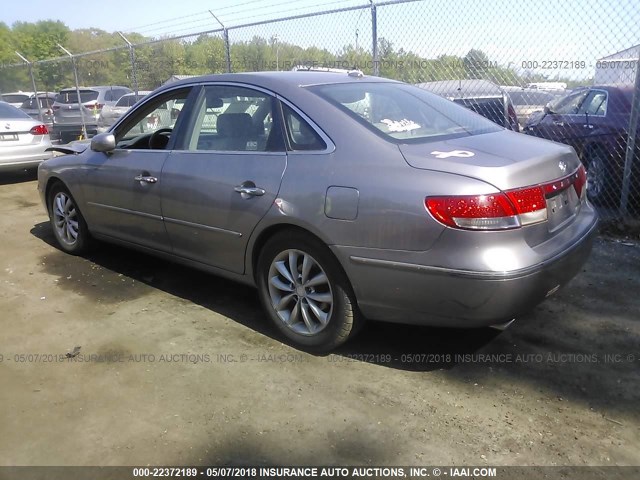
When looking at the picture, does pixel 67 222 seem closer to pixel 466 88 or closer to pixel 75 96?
pixel 466 88

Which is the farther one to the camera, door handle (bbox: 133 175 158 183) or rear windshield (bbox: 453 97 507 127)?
rear windshield (bbox: 453 97 507 127)

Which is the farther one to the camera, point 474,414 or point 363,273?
point 363,273

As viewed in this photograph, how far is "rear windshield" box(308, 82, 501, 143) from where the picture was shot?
10.8ft

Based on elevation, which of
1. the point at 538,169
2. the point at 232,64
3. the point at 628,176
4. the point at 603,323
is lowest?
the point at 603,323

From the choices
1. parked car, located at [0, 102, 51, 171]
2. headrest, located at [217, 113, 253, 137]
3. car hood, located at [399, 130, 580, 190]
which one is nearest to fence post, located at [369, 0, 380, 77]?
headrest, located at [217, 113, 253, 137]

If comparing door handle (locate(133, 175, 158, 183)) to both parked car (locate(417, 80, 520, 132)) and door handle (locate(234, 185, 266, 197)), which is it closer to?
door handle (locate(234, 185, 266, 197))

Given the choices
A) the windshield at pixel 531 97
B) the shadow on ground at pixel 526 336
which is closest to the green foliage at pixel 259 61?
the windshield at pixel 531 97

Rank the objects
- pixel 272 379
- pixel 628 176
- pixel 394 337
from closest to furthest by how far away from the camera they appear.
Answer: pixel 272 379
pixel 394 337
pixel 628 176

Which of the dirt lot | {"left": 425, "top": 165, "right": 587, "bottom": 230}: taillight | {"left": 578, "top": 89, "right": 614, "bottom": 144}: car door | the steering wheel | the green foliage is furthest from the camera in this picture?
the green foliage

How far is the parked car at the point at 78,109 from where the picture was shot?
14500 mm

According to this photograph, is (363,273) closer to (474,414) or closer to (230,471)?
(474,414)

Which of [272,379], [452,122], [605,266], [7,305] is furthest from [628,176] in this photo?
[7,305]

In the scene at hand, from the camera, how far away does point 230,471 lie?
8.01 ft

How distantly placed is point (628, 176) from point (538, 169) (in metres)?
3.54
